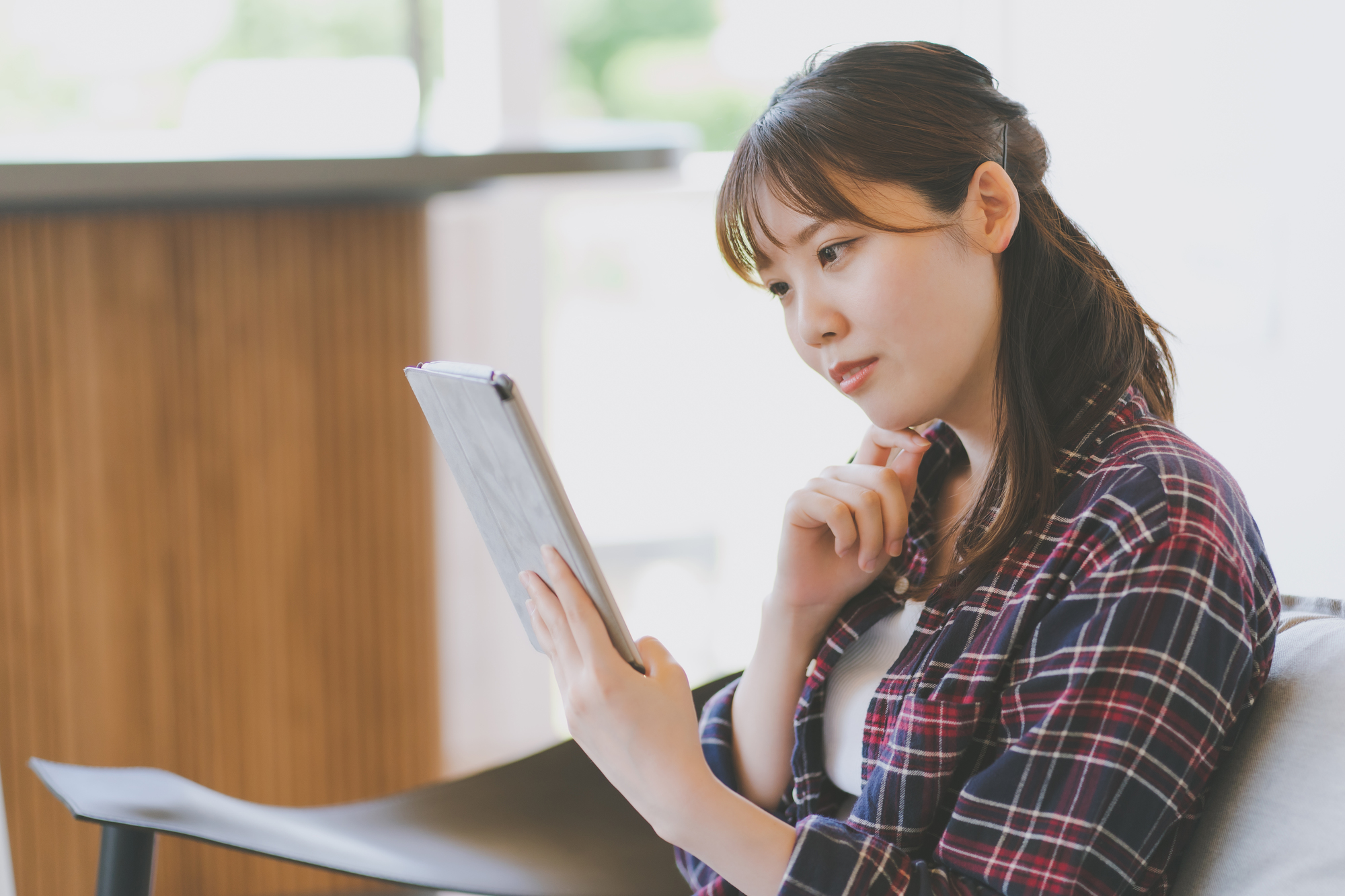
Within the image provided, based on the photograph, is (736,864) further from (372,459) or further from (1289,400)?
(372,459)

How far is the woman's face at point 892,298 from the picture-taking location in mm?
832

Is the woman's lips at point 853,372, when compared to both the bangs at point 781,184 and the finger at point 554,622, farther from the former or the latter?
the finger at point 554,622

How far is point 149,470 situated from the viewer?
1.63 meters

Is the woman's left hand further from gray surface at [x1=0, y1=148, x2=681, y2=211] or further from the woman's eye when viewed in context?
gray surface at [x1=0, y1=148, x2=681, y2=211]

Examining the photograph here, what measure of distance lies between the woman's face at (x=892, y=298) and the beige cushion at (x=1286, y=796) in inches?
12.0

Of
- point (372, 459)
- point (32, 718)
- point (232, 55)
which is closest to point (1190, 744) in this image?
point (372, 459)

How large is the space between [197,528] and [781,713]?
1.00 meters

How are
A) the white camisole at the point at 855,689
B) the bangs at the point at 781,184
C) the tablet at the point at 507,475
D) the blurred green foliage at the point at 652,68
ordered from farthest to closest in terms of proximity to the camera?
the blurred green foliage at the point at 652,68, the white camisole at the point at 855,689, the bangs at the point at 781,184, the tablet at the point at 507,475

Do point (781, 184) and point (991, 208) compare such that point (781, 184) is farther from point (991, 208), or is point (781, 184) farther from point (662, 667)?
point (662, 667)

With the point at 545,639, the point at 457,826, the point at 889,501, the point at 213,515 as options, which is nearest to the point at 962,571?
the point at 889,501

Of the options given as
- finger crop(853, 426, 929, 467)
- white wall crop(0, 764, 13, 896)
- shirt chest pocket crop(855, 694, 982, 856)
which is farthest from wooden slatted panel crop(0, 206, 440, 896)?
shirt chest pocket crop(855, 694, 982, 856)

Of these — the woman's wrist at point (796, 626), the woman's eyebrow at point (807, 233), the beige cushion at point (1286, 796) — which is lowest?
Result: the beige cushion at point (1286, 796)

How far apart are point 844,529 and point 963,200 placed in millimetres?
264

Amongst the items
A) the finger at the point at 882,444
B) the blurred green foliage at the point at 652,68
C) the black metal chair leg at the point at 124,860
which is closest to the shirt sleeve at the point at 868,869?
the finger at the point at 882,444
